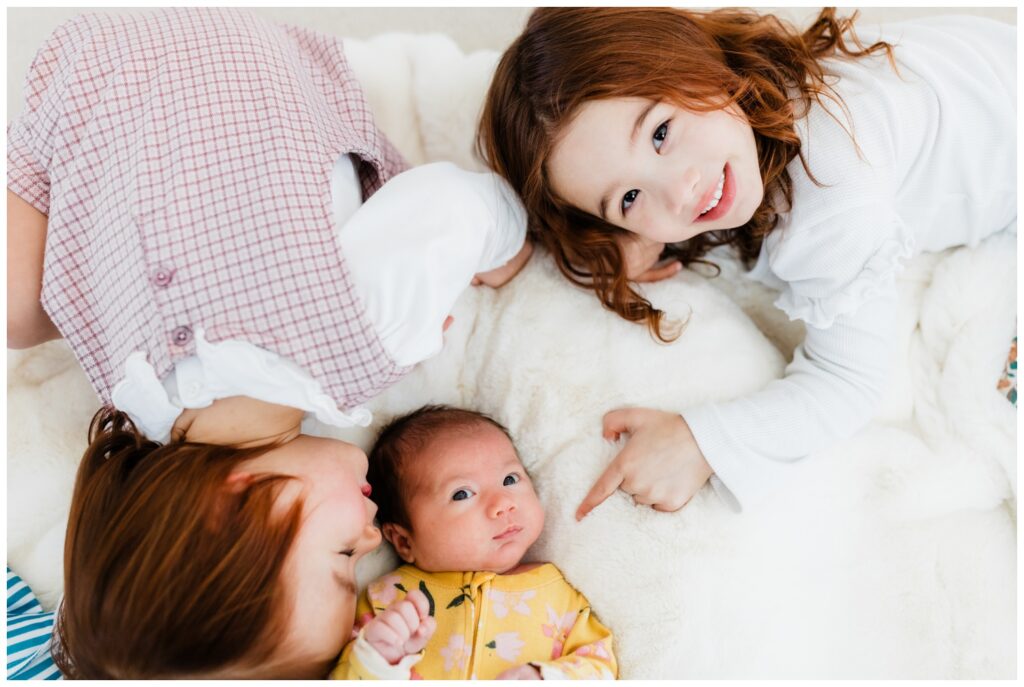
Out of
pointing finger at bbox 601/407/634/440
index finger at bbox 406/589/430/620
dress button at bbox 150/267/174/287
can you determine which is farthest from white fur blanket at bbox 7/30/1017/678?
dress button at bbox 150/267/174/287

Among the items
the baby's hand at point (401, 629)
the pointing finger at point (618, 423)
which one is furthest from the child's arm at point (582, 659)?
the pointing finger at point (618, 423)

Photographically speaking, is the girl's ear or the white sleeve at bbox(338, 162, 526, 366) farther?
the girl's ear

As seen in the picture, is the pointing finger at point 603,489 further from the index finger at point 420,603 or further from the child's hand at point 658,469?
the index finger at point 420,603

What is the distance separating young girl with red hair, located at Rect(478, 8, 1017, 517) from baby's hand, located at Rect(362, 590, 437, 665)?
0.26 m

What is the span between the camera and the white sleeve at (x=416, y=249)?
3.12 ft

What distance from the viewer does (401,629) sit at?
970 millimetres

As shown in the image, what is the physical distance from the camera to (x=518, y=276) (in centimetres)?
123

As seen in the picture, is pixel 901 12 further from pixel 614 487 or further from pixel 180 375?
pixel 180 375

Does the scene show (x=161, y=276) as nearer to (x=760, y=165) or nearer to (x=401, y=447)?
(x=401, y=447)

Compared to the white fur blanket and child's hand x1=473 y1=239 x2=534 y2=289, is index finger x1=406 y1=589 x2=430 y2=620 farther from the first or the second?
child's hand x1=473 y1=239 x2=534 y2=289

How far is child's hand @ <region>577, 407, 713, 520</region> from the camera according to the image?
1055 mm

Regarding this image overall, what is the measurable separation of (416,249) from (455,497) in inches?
13.3

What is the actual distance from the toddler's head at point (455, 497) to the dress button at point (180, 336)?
1.06 ft

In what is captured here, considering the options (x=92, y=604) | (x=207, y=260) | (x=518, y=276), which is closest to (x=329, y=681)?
(x=92, y=604)
